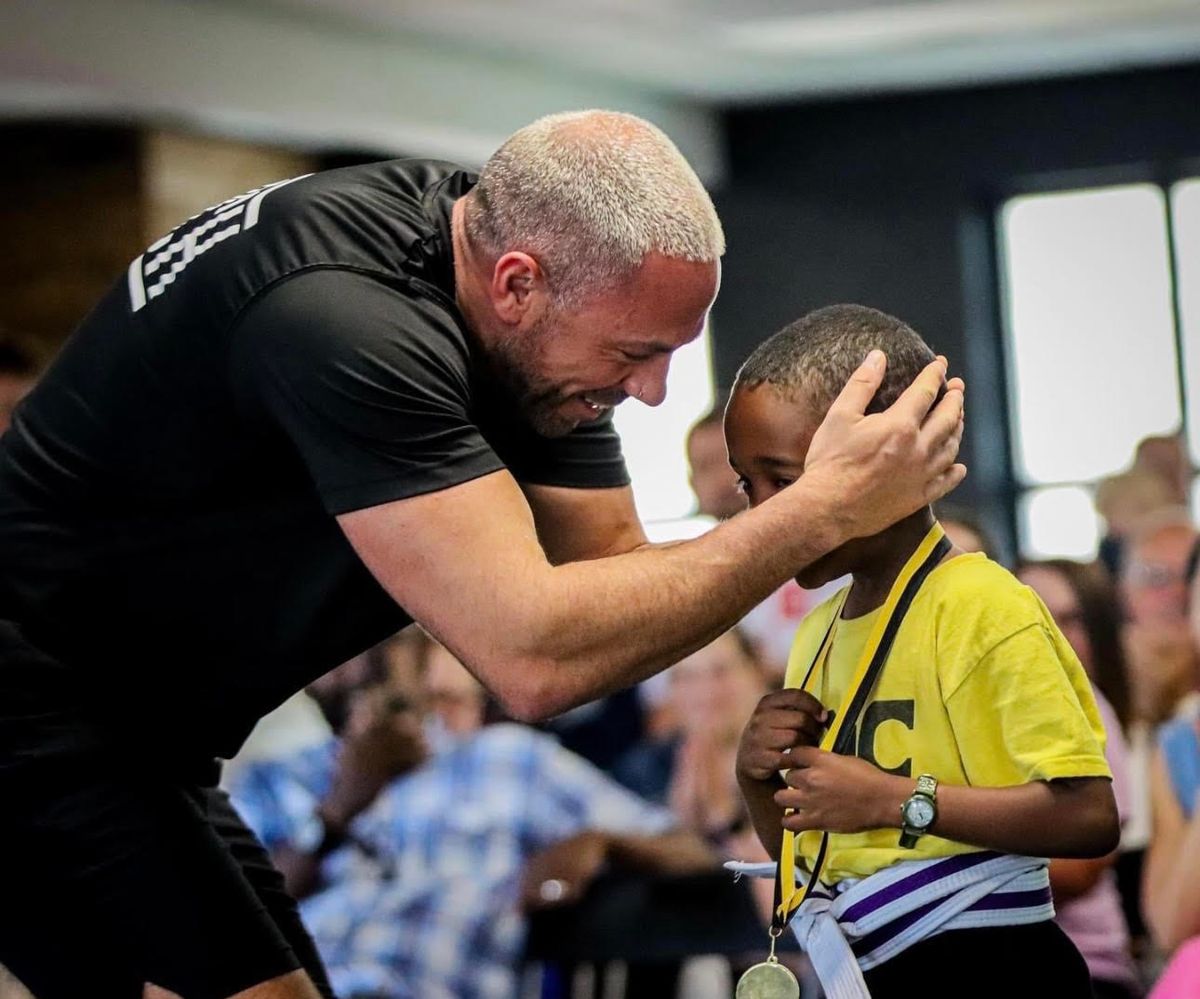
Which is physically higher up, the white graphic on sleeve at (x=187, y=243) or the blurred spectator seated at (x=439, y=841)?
Result: the white graphic on sleeve at (x=187, y=243)

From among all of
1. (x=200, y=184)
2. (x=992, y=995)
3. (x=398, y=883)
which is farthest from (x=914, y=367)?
(x=200, y=184)

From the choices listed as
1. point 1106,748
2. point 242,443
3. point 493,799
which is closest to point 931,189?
point 493,799

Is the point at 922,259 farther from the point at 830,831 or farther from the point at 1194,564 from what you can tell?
the point at 830,831

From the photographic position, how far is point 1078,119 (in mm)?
8555

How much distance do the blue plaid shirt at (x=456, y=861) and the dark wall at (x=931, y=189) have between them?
14.8 feet

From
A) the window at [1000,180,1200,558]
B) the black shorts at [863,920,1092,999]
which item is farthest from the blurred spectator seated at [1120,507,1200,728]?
the window at [1000,180,1200,558]

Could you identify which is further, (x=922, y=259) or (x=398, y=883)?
(x=922, y=259)

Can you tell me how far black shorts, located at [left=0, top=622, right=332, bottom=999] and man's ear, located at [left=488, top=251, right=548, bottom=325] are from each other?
0.50 meters

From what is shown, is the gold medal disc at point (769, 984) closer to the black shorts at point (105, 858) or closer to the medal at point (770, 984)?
the medal at point (770, 984)

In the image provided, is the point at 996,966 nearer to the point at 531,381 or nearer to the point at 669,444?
the point at 531,381

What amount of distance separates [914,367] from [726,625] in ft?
1.00

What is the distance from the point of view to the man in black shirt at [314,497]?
65.3 inches

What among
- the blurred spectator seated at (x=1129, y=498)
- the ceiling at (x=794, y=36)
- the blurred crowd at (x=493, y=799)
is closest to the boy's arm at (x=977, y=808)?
the blurred crowd at (x=493, y=799)

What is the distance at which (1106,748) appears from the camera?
278 cm
